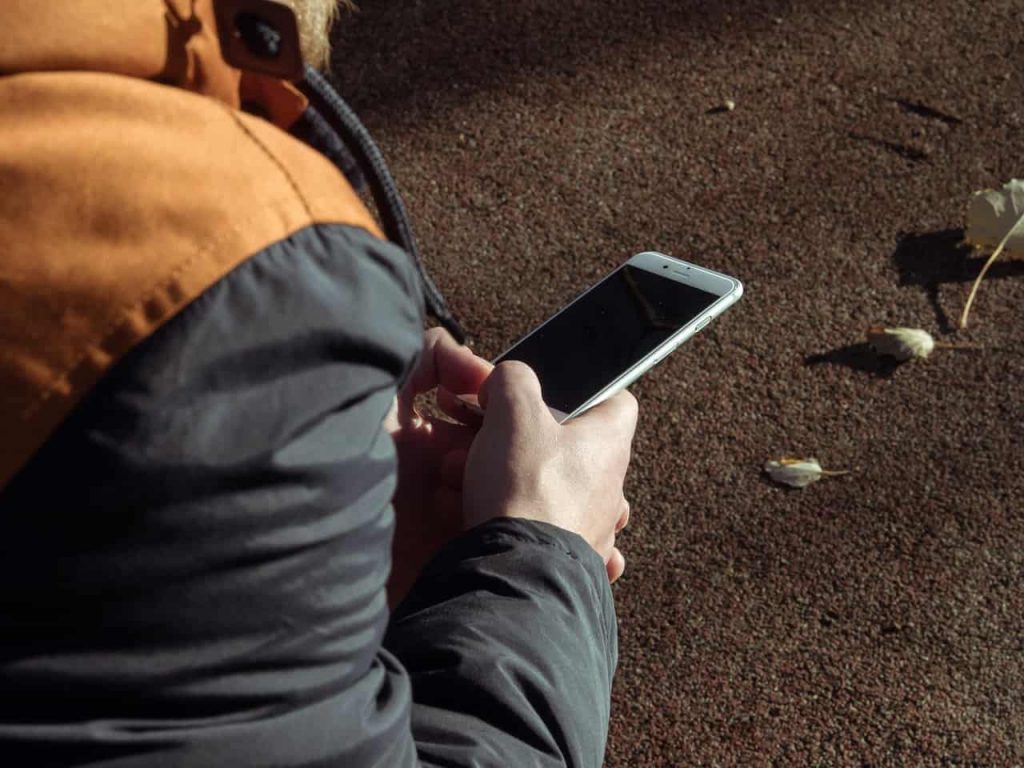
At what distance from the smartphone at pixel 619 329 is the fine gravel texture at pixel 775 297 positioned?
16.3 inches

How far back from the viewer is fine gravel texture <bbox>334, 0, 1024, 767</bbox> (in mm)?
1686

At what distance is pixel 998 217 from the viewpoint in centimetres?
213

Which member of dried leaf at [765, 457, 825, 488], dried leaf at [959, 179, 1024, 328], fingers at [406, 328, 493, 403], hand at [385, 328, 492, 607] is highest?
fingers at [406, 328, 493, 403]

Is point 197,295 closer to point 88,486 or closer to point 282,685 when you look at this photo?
point 88,486

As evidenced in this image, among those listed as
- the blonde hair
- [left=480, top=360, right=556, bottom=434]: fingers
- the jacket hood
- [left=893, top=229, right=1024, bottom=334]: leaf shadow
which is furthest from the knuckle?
[left=893, top=229, right=1024, bottom=334]: leaf shadow

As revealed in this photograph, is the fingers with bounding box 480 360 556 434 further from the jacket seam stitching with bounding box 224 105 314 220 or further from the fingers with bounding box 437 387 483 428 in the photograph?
the jacket seam stitching with bounding box 224 105 314 220

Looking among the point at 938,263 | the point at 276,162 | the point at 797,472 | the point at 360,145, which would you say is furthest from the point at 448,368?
the point at 938,263

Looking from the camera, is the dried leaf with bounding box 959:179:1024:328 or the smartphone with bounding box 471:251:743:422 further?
the dried leaf with bounding box 959:179:1024:328

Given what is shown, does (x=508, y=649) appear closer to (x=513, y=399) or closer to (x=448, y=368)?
(x=513, y=399)

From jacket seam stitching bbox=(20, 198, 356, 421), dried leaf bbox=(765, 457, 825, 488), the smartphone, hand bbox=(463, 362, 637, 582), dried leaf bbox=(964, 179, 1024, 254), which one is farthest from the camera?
dried leaf bbox=(964, 179, 1024, 254)

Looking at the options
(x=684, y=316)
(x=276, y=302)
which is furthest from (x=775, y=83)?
(x=276, y=302)

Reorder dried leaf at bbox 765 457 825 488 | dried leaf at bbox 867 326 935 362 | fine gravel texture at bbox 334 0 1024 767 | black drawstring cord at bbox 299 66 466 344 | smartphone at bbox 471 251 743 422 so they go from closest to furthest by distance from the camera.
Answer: black drawstring cord at bbox 299 66 466 344 < smartphone at bbox 471 251 743 422 < fine gravel texture at bbox 334 0 1024 767 < dried leaf at bbox 765 457 825 488 < dried leaf at bbox 867 326 935 362

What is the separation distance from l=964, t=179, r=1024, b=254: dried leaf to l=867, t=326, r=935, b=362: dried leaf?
9.9 inches

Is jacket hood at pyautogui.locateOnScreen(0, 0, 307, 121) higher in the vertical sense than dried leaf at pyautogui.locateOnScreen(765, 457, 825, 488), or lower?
higher
